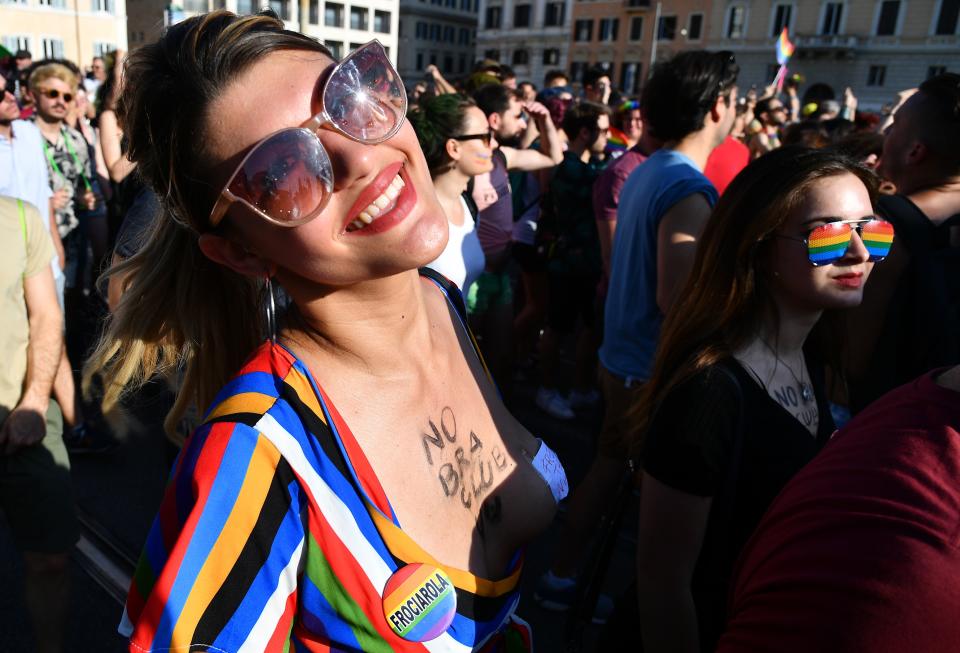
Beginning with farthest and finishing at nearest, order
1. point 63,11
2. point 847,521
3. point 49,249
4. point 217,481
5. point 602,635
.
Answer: point 63,11, point 49,249, point 602,635, point 217,481, point 847,521

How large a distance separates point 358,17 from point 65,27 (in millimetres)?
33334

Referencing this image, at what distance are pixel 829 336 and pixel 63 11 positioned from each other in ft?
155

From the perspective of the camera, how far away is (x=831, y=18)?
46.6 m

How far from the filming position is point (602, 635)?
1812mm

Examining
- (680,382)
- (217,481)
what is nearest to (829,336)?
(680,382)

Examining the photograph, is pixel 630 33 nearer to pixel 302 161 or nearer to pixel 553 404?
pixel 553 404

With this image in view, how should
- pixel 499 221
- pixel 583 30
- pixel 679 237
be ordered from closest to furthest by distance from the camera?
pixel 679 237 → pixel 499 221 → pixel 583 30

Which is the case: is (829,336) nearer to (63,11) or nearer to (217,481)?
(217,481)

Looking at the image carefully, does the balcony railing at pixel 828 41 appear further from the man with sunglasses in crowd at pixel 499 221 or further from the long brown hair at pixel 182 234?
the long brown hair at pixel 182 234

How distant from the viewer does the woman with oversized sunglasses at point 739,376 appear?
1532 millimetres

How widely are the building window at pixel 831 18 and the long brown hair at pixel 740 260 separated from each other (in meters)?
54.7

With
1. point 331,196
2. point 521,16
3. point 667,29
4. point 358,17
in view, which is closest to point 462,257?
point 331,196

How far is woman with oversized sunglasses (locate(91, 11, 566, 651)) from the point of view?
95 cm

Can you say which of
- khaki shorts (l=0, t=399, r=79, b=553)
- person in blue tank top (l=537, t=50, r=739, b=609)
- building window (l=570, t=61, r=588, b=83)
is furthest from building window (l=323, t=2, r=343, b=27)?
khaki shorts (l=0, t=399, r=79, b=553)
